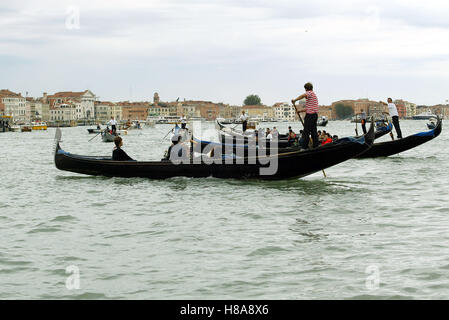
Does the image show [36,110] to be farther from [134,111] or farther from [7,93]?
[134,111]

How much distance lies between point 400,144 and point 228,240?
35.2 feet

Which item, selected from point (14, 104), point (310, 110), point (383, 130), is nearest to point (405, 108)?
point (14, 104)

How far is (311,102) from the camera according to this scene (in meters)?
9.77

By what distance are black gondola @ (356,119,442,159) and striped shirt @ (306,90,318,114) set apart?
20.8ft

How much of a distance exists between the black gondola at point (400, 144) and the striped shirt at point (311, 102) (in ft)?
20.8

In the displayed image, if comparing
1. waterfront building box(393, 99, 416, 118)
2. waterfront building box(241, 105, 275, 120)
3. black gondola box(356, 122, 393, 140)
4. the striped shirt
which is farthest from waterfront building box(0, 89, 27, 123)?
the striped shirt

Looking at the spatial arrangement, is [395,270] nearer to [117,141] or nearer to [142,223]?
[142,223]

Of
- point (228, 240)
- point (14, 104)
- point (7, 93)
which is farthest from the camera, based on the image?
point (7, 93)

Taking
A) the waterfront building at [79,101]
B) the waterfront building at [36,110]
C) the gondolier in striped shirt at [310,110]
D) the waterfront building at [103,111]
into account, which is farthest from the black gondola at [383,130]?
the waterfront building at [103,111]

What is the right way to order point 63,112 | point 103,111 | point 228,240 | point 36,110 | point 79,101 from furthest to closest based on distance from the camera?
point 103,111 → point 79,101 → point 63,112 → point 36,110 → point 228,240

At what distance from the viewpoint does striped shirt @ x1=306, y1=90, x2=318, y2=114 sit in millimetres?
9766

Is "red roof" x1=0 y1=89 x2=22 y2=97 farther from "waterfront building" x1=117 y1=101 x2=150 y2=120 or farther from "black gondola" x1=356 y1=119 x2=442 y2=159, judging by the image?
"black gondola" x1=356 y1=119 x2=442 y2=159

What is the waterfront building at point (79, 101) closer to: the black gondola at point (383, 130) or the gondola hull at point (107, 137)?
the gondola hull at point (107, 137)
